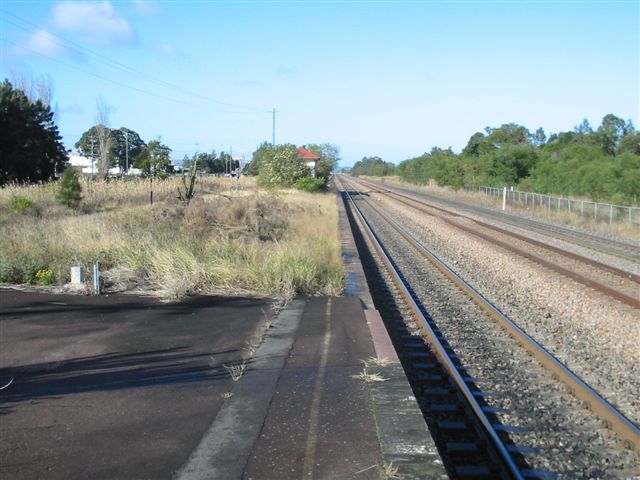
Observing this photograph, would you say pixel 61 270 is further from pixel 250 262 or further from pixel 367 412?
pixel 367 412

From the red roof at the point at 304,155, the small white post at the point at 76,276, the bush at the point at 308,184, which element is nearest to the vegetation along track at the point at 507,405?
the small white post at the point at 76,276

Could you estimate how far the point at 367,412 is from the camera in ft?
18.4

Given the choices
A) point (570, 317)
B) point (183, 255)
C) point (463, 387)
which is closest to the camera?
point (463, 387)

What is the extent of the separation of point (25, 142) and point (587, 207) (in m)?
38.5

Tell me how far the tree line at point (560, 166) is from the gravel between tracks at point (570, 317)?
21870mm

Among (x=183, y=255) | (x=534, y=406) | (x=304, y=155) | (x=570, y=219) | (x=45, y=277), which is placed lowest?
(x=534, y=406)

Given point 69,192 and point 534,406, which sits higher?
point 69,192

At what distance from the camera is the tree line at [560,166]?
38500 mm

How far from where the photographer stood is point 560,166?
155ft

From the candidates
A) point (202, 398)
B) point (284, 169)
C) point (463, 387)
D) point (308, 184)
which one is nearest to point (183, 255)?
point (202, 398)

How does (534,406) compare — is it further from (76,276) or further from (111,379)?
(76,276)

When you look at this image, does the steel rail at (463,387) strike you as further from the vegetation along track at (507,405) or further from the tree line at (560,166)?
the tree line at (560,166)

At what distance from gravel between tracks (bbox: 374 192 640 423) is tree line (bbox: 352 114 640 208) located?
71.8 ft

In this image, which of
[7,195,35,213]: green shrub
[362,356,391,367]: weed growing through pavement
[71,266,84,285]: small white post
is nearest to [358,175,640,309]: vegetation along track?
[362,356,391,367]: weed growing through pavement
